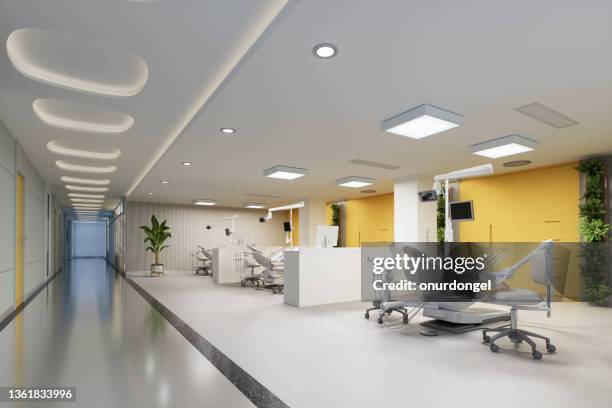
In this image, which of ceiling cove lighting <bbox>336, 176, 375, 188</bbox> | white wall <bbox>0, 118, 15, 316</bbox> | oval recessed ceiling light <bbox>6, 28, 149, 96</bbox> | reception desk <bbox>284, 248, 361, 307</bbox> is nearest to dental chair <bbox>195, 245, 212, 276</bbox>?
ceiling cove lighting <bbox>336, 176, 375, 188</bbox>

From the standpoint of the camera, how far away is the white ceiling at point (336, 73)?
8.32 feet

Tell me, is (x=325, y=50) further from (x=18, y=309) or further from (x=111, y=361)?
(x=18, y=309)

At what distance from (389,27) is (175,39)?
1.71 meters

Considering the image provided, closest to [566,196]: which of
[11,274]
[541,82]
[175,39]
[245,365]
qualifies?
[541,82]

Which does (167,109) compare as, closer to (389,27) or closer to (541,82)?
(389,27)

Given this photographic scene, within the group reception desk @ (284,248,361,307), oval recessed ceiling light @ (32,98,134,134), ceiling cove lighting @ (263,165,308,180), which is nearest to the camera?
oval recessed ceiling light @ (32,98,134,134)

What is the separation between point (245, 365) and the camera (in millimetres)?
3199

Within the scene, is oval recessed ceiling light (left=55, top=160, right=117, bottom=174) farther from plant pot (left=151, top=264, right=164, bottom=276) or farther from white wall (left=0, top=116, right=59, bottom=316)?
plant pot (left=151, top=264, right=164, bottom=276)

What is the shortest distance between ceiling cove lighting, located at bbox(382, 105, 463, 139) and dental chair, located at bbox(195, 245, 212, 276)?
912 centimetres

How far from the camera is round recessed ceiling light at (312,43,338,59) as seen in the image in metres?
2.82

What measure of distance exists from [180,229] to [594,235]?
12706 mm

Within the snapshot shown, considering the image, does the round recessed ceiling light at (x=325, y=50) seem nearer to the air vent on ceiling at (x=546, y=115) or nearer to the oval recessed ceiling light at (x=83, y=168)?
the air vent on ceiling at (x=546, y=115)

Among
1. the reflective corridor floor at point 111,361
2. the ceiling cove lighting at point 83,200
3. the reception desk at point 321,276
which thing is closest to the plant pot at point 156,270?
the ceiling cove lighting at point 83,200

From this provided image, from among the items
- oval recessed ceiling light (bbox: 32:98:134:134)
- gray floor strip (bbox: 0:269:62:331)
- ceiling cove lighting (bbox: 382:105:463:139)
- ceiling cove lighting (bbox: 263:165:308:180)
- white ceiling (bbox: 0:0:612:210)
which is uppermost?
oval recessed ceiling light (bbox: 32:98:134:134)
